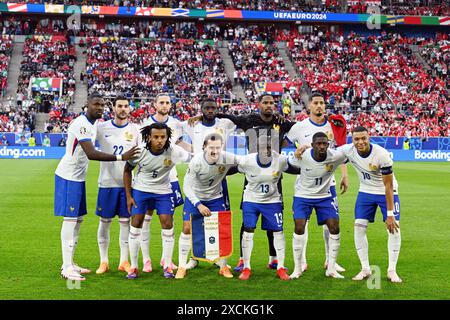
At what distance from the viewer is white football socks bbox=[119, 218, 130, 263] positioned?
8922mm

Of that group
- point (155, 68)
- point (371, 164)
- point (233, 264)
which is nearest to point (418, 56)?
point (155, 68)

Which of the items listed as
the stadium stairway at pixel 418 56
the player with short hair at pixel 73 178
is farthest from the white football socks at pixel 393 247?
the stadium stairway at pixel 418 56

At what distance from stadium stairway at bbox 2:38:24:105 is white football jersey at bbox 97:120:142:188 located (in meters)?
37.2

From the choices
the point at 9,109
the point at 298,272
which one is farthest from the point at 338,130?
the point at 9,109

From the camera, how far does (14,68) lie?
1907 inches

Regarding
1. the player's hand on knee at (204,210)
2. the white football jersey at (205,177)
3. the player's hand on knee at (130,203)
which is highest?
the white football jersey at (205,177)

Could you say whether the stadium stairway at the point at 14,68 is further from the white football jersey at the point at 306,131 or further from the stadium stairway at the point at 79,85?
the white football jersey at the point at 306,131

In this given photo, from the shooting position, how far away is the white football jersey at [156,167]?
8523mm

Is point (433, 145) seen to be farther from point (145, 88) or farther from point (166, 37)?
point (166, 37)

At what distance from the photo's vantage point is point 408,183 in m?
22.9

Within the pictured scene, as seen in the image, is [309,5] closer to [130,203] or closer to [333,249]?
[333,249]

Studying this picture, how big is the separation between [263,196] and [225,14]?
48798 millimetres

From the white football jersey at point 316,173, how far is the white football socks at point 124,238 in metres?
2.43

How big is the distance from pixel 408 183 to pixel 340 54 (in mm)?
32599
